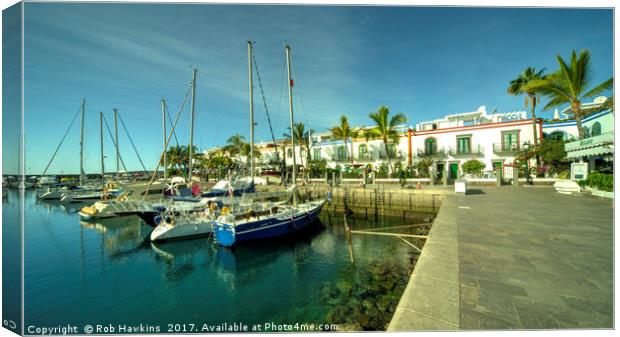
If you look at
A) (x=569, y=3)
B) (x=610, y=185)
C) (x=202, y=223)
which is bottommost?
(x=202, y=223)

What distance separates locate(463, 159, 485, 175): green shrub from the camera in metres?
24.2

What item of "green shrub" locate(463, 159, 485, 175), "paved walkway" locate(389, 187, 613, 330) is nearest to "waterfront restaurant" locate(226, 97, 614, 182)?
"green shrub" locate(463, 159, 485, 175)

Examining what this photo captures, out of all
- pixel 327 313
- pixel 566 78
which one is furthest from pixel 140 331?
pixel 566 78

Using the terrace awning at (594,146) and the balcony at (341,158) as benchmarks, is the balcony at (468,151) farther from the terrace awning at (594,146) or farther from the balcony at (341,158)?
A: the balcony at (341,158)

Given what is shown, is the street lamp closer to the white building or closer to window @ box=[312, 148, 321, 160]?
the white building

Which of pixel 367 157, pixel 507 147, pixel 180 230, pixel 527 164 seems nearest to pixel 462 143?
pixel 507 147

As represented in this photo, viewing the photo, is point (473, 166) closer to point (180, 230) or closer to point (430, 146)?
point (430, 146)

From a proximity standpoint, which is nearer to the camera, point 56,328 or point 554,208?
point 56,328

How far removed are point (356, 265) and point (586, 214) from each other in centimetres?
783

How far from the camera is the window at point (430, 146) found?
2803 centimetres

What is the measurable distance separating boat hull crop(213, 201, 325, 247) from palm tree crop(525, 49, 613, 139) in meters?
15.2

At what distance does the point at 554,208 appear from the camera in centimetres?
982

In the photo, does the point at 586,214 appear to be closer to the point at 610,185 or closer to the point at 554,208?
the point at 554,208

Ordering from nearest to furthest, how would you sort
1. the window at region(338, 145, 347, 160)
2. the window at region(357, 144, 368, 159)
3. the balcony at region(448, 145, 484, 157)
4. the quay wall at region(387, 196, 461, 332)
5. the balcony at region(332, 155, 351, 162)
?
the quay wall at region(387, 196, 461, 332) → the balcony at region(448, 145, 484, 157) → the window at region(357, 144, 368, 159) → the balcony at region(332, 155, 351, 162) → the window at region(338, 145, 347, 160)
